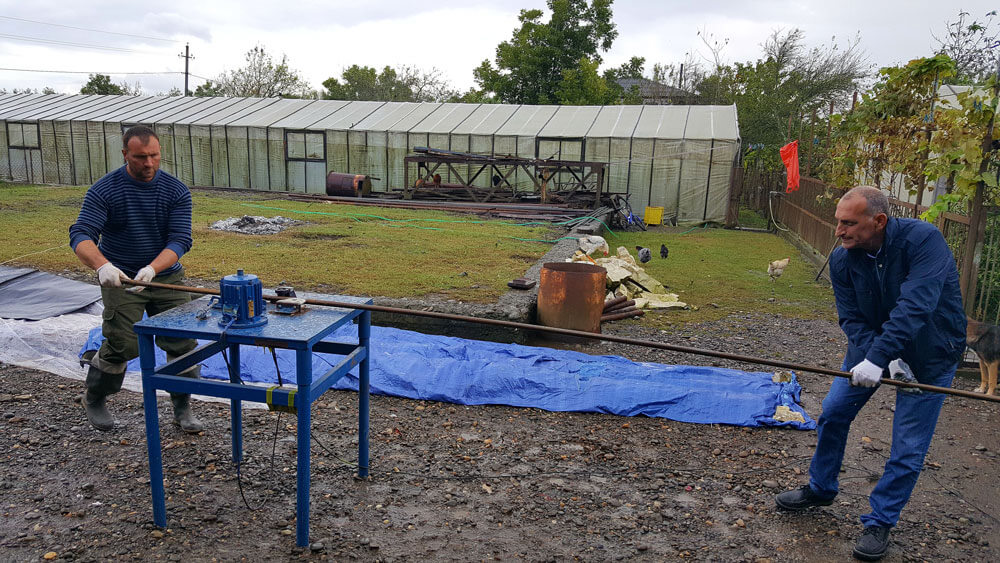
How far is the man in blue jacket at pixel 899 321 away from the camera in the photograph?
296cm

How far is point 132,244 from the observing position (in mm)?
3869

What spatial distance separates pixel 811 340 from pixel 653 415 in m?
3.28

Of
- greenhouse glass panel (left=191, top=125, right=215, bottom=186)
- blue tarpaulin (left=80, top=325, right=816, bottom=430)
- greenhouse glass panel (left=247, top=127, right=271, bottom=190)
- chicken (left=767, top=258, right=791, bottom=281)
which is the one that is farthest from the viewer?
greenhouse glass panel (left=191, top=125, right=215, bottom=186)

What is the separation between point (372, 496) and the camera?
3.47 metres

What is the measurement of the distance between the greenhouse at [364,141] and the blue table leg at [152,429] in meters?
16.2

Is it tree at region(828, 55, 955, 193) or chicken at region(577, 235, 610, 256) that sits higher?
tree at region(828, 55, 955, 193)

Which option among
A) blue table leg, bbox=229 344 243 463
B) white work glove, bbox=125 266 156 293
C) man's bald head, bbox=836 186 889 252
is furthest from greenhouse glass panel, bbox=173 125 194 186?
man's bald head, bbox=836 186 889 252

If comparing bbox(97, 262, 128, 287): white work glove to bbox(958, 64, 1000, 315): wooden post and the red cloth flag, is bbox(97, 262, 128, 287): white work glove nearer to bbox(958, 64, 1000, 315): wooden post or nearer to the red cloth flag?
bbox(958, 64, 1000, 315): wooden post

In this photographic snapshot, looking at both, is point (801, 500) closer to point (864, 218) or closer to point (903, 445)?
point (903, 445)

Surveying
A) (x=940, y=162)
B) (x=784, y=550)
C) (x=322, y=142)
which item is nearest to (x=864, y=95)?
(x=940, y=162)

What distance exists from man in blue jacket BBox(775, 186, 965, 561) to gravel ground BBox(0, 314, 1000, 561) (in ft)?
1.10

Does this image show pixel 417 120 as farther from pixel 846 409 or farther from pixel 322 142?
pixel 846 409

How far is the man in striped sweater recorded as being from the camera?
369 cm

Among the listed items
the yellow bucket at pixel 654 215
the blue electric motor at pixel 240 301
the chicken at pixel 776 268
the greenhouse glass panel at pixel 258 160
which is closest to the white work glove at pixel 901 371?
the blue electric motor at pixel 240 301
